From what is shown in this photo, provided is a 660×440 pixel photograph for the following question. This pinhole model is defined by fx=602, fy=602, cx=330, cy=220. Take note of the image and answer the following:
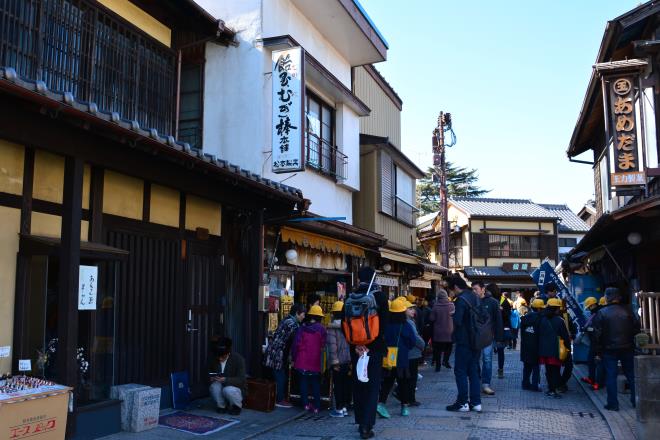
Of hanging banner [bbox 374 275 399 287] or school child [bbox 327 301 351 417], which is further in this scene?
hanging banner [bbox 374 275 399 287]

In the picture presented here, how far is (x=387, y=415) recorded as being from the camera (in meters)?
9.47

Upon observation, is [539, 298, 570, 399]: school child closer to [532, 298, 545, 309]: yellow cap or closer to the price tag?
[532, 298, 545, 309]: yellow cap

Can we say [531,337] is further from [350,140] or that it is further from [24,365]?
[24,365]

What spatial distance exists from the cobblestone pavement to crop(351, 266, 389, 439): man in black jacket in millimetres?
302

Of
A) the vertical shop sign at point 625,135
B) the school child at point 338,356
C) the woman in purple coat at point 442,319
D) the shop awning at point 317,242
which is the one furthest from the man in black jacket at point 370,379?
the woman in purple coat at point 442,319

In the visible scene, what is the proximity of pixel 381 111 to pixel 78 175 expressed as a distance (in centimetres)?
1562

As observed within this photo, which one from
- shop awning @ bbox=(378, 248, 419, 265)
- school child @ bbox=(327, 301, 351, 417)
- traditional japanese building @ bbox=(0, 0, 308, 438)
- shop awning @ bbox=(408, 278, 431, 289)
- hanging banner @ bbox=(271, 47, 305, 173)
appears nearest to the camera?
traditional japanese building @ bbox=(0, 0, 308, 438)

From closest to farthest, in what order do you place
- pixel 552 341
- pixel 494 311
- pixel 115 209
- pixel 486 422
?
pixel 115 209 → pixel 486 422 → pixel 552 341 → pixel 494 311

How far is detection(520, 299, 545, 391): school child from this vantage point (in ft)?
38.2

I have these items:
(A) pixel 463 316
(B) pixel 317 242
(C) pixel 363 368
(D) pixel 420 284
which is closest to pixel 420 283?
(D) pixel 420 284

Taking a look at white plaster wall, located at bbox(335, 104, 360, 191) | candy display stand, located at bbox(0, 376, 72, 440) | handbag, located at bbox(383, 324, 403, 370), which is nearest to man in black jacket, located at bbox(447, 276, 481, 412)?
handbag, located at bbox(383, 324, 403, 370)

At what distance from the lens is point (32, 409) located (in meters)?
5.95

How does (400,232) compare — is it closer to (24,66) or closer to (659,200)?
(659,200)

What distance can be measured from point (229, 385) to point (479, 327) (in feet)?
13.6
